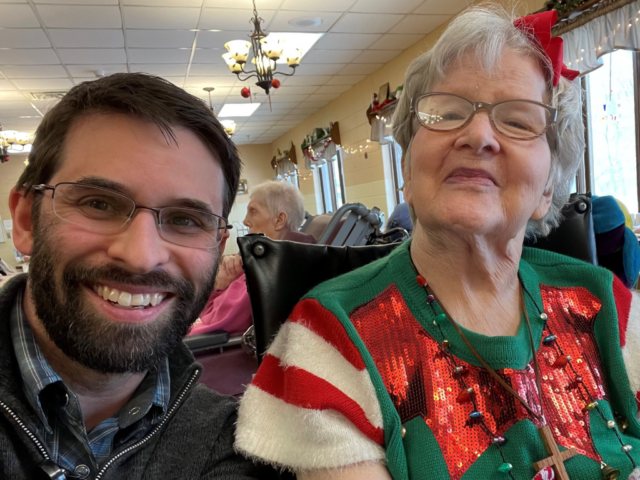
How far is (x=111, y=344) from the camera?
790mm

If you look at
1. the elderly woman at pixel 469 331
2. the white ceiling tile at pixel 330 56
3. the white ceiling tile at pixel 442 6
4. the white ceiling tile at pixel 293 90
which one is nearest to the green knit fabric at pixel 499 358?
the elderly woman at pixel 469 331

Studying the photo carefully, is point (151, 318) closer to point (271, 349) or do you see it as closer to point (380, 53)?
point (271, 349)

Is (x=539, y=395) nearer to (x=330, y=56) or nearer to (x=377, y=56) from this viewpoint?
(x=330, y=56)

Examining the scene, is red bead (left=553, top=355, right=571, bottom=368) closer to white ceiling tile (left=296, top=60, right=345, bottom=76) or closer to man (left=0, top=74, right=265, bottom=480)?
man (left=0, top=74, right=265, bottom=480)

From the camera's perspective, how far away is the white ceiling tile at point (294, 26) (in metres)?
4.52

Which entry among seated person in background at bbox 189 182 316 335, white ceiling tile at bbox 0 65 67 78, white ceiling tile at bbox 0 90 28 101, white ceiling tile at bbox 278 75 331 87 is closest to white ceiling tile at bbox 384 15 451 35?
white ceiling tile at bbox 278 75 331 87

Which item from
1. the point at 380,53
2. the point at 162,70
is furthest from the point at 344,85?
the point at 162,70

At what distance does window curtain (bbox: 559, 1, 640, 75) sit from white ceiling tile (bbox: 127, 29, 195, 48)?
3.65 metres

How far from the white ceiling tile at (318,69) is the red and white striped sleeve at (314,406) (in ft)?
19.3

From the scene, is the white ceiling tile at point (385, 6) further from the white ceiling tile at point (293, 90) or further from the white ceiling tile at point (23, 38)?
the white ceiling tile at point (23, 38)

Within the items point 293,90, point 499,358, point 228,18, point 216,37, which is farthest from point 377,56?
point 499,358

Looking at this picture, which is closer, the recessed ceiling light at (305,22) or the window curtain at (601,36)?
the window curtain at (601,36)

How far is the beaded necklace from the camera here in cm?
84

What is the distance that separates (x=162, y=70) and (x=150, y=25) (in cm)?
148
